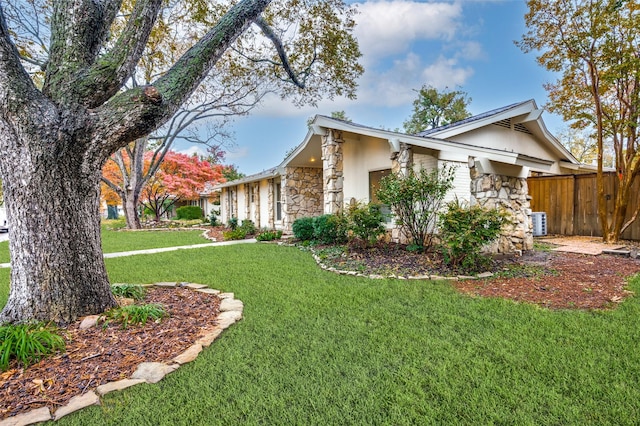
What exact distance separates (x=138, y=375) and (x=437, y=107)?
24.1m

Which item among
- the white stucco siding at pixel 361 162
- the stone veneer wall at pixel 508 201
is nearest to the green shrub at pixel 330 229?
the white stucco siding at pixel 361 162

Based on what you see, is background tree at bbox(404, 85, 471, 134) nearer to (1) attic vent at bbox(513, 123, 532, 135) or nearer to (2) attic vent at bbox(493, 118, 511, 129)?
(1) attic vent at bbox(513, 123, 532, 135)

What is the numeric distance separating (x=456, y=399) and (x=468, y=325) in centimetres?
140

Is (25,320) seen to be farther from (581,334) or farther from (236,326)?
(581,334)

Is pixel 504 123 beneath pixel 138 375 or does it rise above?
above

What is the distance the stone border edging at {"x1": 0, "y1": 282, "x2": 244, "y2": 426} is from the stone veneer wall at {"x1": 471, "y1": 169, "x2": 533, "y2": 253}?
214 inches

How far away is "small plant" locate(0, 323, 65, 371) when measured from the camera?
2736mm

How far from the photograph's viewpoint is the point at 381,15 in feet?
34.2

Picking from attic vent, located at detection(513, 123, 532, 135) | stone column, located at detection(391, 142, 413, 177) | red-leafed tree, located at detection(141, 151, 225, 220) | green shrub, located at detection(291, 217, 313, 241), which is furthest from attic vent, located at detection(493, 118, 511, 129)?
red-leafed tree, located at detection(141, 151, 225, 220)

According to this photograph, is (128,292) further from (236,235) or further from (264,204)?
(264,204)

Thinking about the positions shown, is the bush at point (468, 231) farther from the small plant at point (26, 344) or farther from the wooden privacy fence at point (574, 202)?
the wooden privacy fence at point (574, 202)

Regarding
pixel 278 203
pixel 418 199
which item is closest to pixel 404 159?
pixel 418 199

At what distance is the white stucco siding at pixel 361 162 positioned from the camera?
30.9ft

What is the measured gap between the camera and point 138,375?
8.49ft
